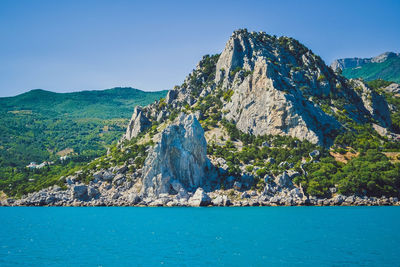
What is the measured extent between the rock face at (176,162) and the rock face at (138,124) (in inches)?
2007

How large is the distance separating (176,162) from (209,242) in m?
52.4

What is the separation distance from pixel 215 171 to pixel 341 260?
2493 inches

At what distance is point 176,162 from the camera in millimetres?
86562

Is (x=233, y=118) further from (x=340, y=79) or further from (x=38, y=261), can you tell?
(x=38, y=261)

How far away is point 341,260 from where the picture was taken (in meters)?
26.2

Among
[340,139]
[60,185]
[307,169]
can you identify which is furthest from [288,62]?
[60,185]

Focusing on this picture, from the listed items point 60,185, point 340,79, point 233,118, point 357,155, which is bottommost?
point 60,185

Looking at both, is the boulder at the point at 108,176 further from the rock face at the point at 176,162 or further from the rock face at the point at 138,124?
the rock face at the point at 138,124

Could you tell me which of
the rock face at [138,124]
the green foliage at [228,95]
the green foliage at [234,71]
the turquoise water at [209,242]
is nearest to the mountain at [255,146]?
the green foliage at [234,71]

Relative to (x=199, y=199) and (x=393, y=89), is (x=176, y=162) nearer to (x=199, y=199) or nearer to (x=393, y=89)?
(x=199, y=199)

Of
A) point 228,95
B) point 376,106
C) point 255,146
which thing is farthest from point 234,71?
point 376,106

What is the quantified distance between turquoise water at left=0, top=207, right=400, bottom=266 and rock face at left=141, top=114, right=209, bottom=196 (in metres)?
30.7

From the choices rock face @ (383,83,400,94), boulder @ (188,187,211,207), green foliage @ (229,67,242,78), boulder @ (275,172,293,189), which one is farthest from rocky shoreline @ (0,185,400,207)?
rock face @ (383,83,400,94)

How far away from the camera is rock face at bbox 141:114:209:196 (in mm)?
83312
